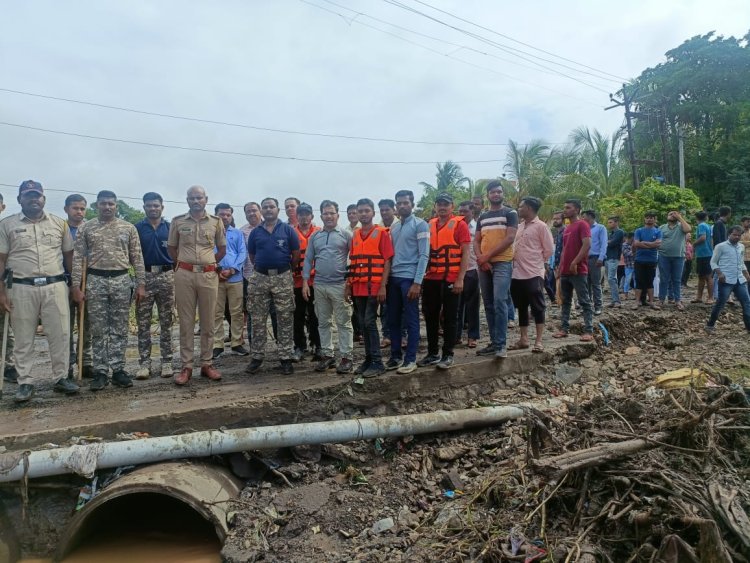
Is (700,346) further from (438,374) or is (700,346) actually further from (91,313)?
(91,313)

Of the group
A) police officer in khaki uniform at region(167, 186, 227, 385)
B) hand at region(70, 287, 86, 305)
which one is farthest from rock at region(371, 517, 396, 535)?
hand at region(70, 287, 86, 305)

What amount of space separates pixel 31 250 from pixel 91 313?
81 centimetres

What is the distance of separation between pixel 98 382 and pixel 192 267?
1502mm

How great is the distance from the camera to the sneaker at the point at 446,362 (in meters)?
5.31

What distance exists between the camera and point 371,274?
522 centimetres

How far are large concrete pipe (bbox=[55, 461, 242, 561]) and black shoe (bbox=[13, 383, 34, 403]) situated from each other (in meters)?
1.39

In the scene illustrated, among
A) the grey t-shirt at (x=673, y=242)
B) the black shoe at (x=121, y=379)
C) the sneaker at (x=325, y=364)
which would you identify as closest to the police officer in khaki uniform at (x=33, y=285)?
the black shoe at (x=121, y=379)

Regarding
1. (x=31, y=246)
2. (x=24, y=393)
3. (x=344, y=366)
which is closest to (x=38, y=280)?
(x=31, y=246)

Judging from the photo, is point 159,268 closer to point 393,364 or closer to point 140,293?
point 140,293

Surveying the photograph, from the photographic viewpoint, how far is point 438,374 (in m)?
5.36

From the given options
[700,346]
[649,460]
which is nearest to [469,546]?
[649,460]

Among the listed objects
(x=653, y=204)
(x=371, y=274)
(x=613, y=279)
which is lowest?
(x=613, y=279)

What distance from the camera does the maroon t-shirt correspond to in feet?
21.9

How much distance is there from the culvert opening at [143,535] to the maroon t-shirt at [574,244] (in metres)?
5.36
